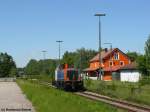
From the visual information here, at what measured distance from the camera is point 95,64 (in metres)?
120

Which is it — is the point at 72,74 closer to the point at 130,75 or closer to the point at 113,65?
the point at 130,75

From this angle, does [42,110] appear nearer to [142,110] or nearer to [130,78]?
[142,110]

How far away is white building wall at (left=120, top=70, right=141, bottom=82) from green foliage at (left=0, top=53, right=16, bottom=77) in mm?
91548

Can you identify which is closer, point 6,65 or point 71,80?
point 71,80

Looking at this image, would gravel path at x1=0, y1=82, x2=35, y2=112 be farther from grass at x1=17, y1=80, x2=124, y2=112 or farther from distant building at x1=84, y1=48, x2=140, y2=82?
distant building at x1=84, y1=48, x2=140, y2=82

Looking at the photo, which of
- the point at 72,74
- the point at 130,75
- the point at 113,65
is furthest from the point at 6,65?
the point at 72,74

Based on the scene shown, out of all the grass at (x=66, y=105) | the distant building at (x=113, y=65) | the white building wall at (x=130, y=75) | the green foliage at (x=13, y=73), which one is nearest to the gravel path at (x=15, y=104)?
the grass at (x=66, y=105)

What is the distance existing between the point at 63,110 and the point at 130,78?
64990 millimetres

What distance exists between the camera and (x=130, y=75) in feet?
280

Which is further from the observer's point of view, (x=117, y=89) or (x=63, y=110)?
(x=117, y=89)

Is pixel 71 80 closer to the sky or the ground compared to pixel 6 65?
closer to the ground

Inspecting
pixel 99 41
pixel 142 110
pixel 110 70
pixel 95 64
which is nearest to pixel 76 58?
pixel 95 64

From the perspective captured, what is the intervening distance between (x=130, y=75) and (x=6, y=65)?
107072 millimetres

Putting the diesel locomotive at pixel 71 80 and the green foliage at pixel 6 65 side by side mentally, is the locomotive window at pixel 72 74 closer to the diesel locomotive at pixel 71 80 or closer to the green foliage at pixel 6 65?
the diesel locomotive at pixel 71 80
